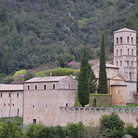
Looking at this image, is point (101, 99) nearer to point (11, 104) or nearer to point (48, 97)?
point (48, 97)

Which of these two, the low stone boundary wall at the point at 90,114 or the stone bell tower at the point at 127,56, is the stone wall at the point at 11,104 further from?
the stone bell tower at the point at 127,56

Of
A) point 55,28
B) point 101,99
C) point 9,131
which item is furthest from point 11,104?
point 55,28

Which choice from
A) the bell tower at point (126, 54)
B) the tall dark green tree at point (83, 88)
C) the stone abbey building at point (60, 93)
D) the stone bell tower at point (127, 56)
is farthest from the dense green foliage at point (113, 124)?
the bell tower at point (126, 54)

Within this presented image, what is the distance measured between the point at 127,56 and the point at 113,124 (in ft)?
75.6

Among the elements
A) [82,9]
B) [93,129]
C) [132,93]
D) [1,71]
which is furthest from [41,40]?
[93,129]

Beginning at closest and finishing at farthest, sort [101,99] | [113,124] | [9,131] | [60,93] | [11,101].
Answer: [9,131] → [113,124] → [60,93] → [101,99] → [11,101]

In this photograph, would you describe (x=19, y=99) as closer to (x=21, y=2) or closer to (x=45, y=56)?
(x=45, y=56)

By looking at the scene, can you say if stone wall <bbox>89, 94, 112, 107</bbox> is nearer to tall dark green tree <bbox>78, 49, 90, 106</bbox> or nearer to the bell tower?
tall dark green tree <bbox>78, 49, 90, 106</bbox>

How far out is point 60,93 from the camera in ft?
227

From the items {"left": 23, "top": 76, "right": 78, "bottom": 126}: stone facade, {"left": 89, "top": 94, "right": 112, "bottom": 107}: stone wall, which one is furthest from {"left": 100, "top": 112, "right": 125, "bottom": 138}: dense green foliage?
{"left": 23, "top": 76, "right": 78, "bottom": 126}: stone facade

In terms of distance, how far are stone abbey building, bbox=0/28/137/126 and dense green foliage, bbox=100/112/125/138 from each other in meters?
6.16

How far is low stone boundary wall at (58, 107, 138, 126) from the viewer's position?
61531 millimetres

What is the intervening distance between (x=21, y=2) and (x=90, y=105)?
87250mm

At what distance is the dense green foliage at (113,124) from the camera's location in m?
56.2
